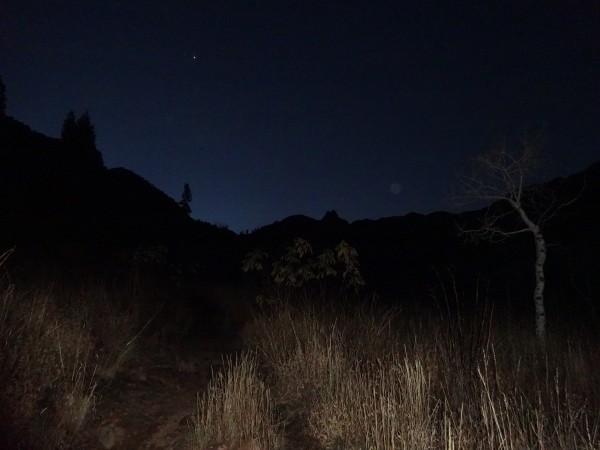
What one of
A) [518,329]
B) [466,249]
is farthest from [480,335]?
[466,249]

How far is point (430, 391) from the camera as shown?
462cm

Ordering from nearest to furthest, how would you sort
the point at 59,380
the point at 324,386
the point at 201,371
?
1. the point at 59,380
2. the point at 324,386
3. the point at 201,371

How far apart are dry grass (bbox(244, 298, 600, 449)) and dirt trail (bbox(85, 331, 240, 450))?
114 centimetres

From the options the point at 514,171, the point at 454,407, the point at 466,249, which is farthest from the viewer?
the point at 466,249

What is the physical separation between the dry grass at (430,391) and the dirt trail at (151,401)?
1.14m

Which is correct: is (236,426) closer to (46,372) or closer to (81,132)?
(46,372)

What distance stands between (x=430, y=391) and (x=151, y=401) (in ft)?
11.1

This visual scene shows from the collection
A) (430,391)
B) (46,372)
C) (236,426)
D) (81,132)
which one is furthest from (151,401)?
(81,132)

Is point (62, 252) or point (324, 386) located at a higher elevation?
point (62, 252)

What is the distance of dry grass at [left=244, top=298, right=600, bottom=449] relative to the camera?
336 cm

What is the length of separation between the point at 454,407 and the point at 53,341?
4.45m

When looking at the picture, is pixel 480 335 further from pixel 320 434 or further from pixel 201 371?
pixel 201 371

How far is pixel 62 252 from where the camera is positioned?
A: 13.0 meters

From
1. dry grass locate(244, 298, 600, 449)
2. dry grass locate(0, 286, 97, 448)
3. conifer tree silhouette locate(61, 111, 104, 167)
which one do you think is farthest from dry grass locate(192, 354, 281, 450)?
conifer tree silhouette locate(61, 111, 104, 167)
